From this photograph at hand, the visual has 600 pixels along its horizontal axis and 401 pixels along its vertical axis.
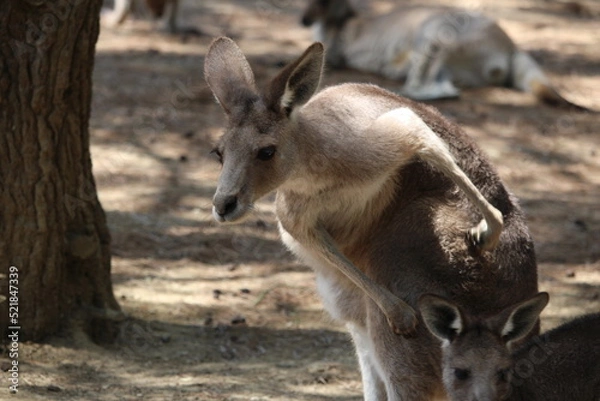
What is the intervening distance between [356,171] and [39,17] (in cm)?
174

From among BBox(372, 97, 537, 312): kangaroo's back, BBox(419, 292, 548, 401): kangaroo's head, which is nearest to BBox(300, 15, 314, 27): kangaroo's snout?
BBox(372, 97, 537, 312): kangaroo's back

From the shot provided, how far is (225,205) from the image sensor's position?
3.90 meters

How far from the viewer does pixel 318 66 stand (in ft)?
13.4

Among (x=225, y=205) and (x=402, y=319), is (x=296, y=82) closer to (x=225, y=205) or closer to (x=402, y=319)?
(x=225, y=205)

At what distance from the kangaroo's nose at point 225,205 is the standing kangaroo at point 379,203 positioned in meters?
0.11

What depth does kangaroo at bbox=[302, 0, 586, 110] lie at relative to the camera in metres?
10.2

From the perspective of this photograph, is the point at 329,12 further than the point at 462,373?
Yes

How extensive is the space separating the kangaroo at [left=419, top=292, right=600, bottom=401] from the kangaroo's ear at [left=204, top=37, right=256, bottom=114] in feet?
3.41

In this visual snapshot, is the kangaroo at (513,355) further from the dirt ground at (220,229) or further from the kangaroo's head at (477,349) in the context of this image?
the dirt ground at (220,229)

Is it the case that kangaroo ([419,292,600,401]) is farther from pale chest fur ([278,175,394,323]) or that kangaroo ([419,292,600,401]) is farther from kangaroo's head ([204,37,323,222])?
kangaroo's head ([204,37,323,222])

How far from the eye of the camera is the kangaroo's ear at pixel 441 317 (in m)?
4.22

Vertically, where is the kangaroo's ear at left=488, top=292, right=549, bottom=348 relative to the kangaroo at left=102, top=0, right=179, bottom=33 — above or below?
above

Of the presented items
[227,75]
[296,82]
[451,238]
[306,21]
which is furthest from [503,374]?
[306,21]

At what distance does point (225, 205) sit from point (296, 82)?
55cm
